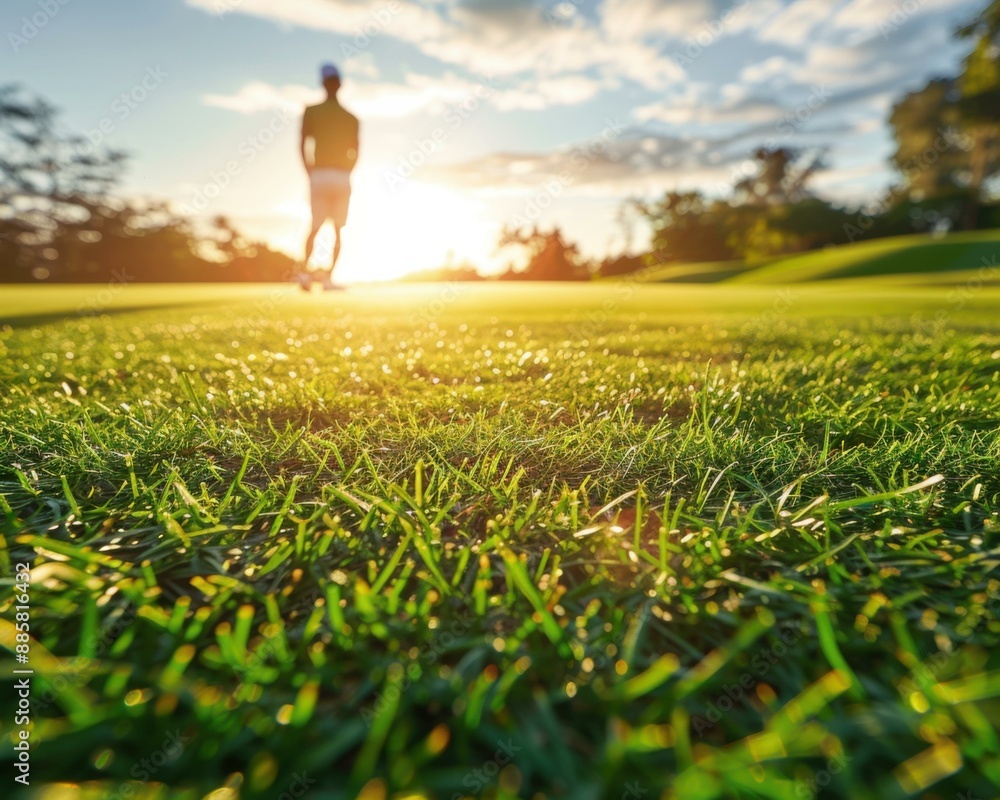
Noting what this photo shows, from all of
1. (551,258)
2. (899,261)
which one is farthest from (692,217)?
(899,261)

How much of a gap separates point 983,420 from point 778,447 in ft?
4.10

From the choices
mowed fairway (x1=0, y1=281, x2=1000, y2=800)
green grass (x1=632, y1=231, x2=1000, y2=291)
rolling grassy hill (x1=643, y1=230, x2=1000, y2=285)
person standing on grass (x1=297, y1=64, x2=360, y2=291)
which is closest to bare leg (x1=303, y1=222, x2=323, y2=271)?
person standing on grass (x1=297, y1=64, x2=360, y2=291)

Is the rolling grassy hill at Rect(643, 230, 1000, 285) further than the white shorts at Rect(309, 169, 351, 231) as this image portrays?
Yes

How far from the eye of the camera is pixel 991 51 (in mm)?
38594

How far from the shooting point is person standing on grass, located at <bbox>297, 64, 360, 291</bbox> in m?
11.2

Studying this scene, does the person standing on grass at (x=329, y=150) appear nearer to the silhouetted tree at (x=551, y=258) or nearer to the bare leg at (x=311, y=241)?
the bare leg at (x=311, y=241)

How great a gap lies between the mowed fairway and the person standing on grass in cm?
970

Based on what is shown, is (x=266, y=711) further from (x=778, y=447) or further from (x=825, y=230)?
(x=825, y=230)

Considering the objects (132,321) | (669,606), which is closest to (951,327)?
(669,606)

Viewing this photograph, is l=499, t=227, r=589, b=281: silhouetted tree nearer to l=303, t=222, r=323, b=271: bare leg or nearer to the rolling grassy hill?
the rolling grassy hill

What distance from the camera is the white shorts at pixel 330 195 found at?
37.6 ft

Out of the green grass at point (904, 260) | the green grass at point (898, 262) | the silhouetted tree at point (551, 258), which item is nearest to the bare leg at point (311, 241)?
the green grass at point (898, 262)

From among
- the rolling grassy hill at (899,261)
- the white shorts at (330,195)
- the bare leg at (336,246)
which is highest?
the white shorts at (330,195)

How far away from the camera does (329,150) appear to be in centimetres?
1130
